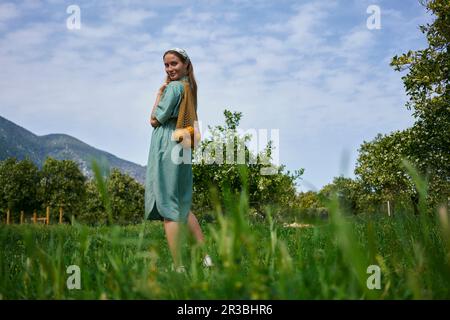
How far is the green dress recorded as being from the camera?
4.51 meters

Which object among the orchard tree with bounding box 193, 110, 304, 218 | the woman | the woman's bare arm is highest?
the orchard tree with bounding box 193, 110, 304, 218

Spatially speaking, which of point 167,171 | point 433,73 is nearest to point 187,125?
point 167,171

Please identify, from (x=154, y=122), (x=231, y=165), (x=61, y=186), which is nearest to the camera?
(x=154, y=122)

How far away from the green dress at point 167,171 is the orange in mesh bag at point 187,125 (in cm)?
7

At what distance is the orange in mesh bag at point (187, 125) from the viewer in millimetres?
4508

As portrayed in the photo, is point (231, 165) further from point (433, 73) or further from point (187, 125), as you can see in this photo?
point (187, 125)

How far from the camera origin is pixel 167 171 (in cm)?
456

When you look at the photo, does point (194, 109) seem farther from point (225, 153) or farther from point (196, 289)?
point (225, 153)

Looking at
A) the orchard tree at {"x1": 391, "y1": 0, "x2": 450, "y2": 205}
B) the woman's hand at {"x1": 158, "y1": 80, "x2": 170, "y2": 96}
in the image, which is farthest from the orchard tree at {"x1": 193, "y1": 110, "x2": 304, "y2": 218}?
the woman's hand at {"x1": 158, "y1": 80, "x2": 170, "y2": 96}

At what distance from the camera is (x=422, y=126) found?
57.8ft

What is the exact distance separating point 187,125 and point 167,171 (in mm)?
509

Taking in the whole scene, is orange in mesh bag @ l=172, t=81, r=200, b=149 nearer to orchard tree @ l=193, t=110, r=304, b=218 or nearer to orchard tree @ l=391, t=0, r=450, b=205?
orchard tree @ l=391, t=0, r=450, b=205

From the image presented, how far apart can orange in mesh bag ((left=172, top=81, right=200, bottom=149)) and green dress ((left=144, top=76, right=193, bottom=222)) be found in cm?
7
